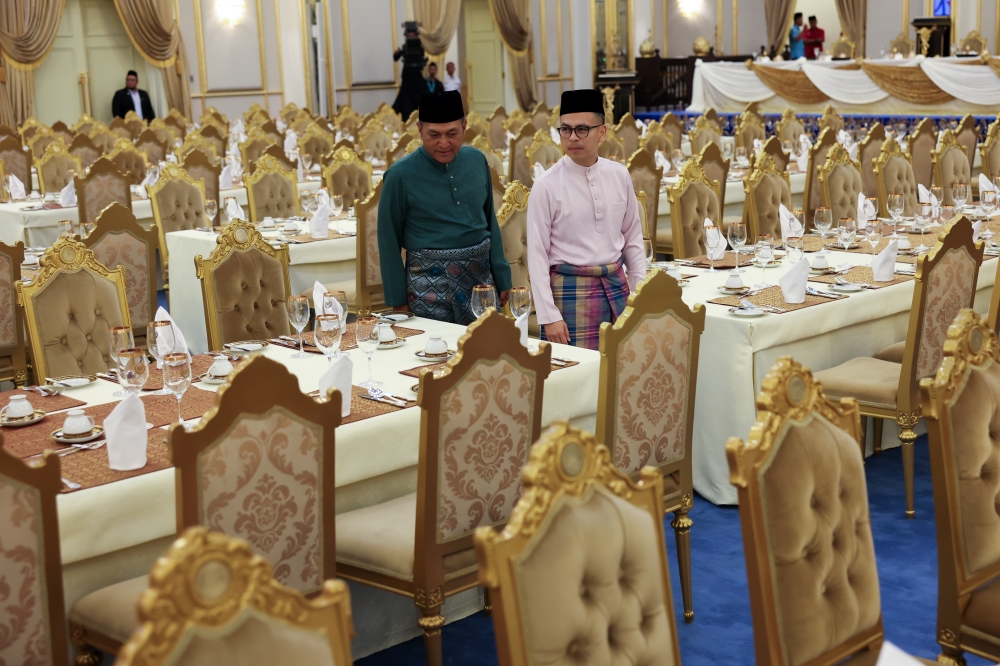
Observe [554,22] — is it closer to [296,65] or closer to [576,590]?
[296,65]

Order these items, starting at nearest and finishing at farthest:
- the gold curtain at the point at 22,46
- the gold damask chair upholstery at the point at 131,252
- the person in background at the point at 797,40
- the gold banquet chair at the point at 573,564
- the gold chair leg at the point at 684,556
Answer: the gold banquet chair at the point at 573,564, the gold chair leg at the point at 684,556, the gold damask chair upholstery at the point at 131,252, the gold curtain at the point at 22,46, the person in background at the point at 797,40

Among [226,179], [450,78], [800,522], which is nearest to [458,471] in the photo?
[800,522]

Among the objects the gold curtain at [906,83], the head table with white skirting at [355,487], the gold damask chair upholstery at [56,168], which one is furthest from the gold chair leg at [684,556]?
the gold curtain at [906,83]

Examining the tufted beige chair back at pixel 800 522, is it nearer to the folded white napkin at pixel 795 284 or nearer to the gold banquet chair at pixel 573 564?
the gold banquet chair at pixel 573 564

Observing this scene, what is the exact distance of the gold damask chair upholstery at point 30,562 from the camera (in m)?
2.14

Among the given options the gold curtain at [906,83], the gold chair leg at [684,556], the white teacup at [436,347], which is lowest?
the gold chair leg at [684,556]

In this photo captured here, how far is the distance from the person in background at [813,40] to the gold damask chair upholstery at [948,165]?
1172 cm

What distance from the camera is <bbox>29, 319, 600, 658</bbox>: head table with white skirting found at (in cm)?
244

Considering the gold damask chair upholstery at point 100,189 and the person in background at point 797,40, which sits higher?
the person in background at point 797,40

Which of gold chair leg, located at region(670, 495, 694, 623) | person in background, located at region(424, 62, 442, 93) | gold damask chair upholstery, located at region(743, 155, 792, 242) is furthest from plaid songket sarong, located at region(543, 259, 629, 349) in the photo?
person in background, located at region(424, 62, 442, 93)

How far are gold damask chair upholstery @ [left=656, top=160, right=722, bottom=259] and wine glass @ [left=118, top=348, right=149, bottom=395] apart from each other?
338 cm

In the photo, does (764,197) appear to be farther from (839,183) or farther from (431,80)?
(431,80)

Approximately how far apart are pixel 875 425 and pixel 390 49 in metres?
14.5

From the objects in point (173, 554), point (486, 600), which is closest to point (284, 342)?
point (486, 600)
